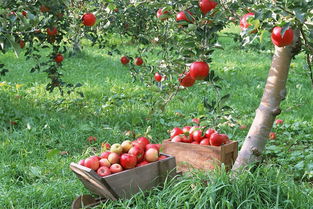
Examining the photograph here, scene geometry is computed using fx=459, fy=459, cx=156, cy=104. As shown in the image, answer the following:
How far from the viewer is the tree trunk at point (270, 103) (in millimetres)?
2498

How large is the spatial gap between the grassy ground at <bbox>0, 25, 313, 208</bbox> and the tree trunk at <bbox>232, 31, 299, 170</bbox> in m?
0.13

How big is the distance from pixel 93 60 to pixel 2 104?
14.8 ft

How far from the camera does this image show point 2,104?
16.7 ft

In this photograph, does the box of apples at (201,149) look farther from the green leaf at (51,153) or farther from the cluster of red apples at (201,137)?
the green leaf at (51,153)

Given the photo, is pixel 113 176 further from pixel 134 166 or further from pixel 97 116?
pixel 97 116

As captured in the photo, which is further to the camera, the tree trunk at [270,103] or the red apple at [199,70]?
the tree trunk at [270,103]

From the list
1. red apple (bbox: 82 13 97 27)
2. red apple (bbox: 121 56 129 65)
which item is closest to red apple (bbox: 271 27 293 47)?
red apple (bbox: 82 13 97 27)

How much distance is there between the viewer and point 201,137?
121 inches

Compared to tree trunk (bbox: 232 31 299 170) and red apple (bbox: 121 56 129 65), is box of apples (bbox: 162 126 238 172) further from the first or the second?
red apple (bbox: 121 56 129 65)

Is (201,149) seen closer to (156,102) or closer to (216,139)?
(216,139)

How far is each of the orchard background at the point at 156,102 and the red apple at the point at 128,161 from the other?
0.18 m

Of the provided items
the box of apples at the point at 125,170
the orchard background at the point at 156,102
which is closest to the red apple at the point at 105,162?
the box of apples at the point at 125,170

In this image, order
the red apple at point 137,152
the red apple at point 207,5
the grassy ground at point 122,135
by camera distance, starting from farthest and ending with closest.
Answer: the red apple at point 137,152 → the grassy ground at point 122,135 → the red apple at point 207,5

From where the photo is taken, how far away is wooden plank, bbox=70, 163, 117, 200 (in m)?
2.41
